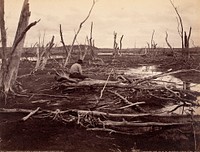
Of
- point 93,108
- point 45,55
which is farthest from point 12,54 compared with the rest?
point 45,55

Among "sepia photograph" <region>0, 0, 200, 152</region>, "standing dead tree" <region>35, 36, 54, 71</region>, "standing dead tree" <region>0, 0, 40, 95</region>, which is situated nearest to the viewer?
"sepia photograph" <region>0, 0, 200, 152</region>

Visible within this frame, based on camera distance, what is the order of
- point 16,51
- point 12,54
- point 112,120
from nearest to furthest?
point 112,120
point 12,54
point 16,51

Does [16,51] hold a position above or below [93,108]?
above

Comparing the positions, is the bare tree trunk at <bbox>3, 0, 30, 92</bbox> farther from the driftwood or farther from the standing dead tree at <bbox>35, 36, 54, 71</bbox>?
the standing dead tree at <bbox>35, 36, 54, 71</bbox>

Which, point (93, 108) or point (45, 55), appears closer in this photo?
point (93, 108)

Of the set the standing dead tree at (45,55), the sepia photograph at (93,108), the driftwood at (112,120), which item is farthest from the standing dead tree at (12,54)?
the standing dead tree at (45,55)

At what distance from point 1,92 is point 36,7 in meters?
1.12

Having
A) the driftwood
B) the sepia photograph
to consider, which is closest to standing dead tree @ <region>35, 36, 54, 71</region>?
the sepia photograph

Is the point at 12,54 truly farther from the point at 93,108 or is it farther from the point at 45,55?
the point at 45,55

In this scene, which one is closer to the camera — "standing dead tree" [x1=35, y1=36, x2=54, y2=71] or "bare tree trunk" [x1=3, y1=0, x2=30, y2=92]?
"bare tree trunk" [x1=3, y1=0, x2=30, y2=92]

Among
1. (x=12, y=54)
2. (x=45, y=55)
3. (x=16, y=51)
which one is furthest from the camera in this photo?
(x=45, y=55)

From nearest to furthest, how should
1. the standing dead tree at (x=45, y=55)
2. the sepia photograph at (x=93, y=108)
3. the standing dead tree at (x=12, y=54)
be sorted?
the sepia photograph at (x=93, y=108) < the standing dead tree at (x=12, y=54) < the standing dead tree at (x=45, y=55)

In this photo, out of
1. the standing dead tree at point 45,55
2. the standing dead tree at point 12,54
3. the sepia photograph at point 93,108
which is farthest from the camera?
the standing dead tree at point 45,55

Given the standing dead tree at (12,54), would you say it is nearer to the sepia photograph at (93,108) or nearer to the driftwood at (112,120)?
the sepia photograph at (93,108)
